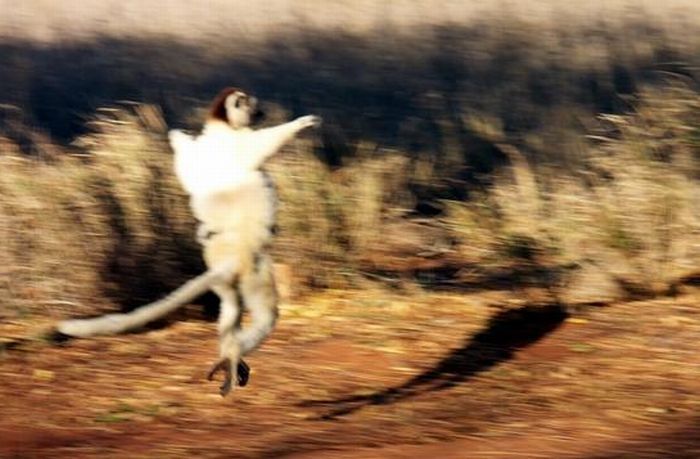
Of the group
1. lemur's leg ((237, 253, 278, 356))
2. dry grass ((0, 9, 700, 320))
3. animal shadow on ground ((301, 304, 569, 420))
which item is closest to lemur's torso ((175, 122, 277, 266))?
lemur's leg ((237, 253, 278, 356))

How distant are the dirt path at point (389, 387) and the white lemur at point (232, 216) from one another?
1.91ft

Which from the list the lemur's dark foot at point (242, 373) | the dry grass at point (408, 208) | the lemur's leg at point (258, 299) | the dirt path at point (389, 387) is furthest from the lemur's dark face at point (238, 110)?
the dry grass at point (408, 208)

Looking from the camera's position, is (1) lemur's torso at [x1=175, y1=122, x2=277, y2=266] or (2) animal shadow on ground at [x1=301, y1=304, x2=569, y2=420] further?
(2) animal shadow on ground at [x1=301, y1=304, x2=569, y2=420]

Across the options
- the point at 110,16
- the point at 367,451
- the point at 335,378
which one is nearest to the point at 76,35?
the point at 110,16

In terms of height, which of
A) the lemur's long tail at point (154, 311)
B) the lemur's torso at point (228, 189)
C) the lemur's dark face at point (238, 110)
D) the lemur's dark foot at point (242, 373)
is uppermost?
the lemur's dark face at point (238, 110)

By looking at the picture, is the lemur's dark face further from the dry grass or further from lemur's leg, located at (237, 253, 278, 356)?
the dry grass

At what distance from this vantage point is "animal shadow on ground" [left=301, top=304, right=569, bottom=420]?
8695 millimetres

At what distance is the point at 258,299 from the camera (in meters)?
7.64

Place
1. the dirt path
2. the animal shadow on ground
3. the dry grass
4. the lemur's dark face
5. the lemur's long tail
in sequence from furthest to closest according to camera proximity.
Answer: the dry grass
the animal shadow on ground
the dirt path
the lemur's long tail
the lemur's dark face

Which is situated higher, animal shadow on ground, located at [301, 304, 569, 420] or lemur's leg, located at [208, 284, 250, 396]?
animal shadow on ground, located at [301, 304, 569, 420]

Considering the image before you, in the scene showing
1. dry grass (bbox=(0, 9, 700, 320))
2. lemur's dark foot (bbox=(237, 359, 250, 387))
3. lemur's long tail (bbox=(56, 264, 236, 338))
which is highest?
dry grass (bbox=(0, 9, 700, 320))

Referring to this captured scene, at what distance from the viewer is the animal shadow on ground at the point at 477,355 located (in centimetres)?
870

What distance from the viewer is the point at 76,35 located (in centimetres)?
2294

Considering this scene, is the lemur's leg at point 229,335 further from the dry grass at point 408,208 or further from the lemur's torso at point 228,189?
the dry grass at point 408,208
